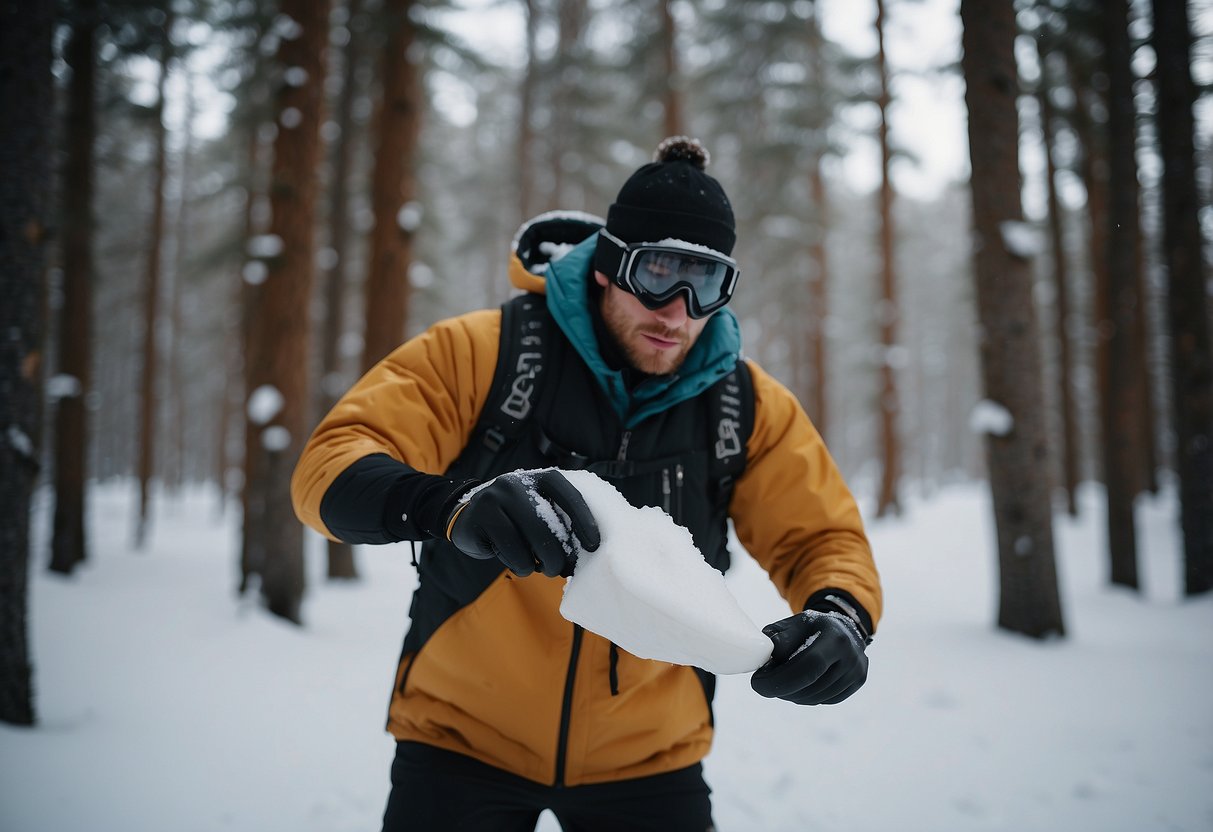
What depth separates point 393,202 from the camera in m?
8.66

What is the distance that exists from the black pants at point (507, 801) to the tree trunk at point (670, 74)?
38.0 ft

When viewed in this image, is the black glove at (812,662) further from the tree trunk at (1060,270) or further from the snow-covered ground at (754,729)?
the tree trunk at (1060,270)


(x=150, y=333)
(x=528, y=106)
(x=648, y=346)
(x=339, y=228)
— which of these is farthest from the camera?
(x=528, y=106)

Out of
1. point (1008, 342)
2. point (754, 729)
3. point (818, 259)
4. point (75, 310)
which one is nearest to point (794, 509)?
point (754, 729)

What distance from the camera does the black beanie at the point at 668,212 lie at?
2.04 m

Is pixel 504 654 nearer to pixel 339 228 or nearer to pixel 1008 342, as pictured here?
pixel 1008 342

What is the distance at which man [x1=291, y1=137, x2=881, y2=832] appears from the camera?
1613mm

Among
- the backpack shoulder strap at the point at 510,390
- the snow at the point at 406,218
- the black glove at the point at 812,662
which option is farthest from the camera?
the snow at the point at 406,218

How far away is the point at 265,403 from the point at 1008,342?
7.67 meters

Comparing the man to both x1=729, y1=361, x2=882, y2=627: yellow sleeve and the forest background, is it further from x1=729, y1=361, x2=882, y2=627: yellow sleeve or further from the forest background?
the forest background

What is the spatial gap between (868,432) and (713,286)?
157 feet

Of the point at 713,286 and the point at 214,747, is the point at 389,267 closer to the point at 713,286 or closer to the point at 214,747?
the point at 214,747

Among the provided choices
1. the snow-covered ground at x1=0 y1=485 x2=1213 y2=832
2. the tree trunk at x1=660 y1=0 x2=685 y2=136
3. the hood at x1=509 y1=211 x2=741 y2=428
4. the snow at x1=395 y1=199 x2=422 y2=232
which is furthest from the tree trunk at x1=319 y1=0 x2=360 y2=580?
the hood at x1=509 y1=211 x2=741 y2=428

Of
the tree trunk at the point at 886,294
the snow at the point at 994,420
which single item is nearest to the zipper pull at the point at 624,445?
the snow at the point at 994,420
